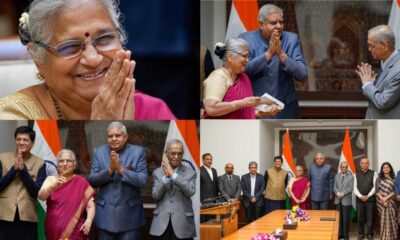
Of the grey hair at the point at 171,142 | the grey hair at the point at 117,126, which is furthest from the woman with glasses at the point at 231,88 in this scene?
the grey hair at the point at 117,126

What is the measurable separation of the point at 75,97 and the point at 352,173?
2.01 metres

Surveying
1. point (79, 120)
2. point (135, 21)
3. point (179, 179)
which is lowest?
point (179, 179)

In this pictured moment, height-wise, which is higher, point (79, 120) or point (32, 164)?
point (79, 120)

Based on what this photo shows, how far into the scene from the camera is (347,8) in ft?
16.7

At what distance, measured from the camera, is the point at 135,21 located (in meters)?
5.18

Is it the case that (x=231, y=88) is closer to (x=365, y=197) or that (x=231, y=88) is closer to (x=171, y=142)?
(x=171, y=142)

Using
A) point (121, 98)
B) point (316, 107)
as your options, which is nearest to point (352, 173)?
point (316, 107)

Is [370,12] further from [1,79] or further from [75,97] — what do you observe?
[1,79]

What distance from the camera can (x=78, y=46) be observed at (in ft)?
16.6

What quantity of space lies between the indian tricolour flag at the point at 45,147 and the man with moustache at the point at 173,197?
74 cm

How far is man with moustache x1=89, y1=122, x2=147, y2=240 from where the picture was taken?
16.8 ft

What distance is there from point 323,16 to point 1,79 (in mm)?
2336

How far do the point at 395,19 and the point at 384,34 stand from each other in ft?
0.43

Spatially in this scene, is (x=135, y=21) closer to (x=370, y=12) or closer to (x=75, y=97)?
(x=75, y=97)
